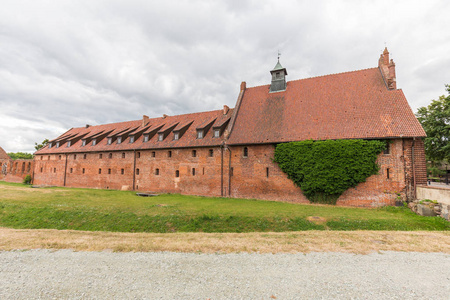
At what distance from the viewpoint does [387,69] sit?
715 inches

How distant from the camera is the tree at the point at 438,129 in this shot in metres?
24.1

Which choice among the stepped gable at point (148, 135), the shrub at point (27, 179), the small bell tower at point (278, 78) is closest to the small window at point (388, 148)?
the small bell tower at point (278, 78)

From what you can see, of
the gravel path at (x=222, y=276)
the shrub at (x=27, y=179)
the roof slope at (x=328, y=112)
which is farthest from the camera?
the shrub at (x=27, y=179)

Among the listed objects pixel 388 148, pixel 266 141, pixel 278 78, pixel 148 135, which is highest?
pixel 278 78

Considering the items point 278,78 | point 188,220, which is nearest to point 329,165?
point 188,220

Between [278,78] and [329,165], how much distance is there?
12100mm

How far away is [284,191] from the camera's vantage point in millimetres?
17875

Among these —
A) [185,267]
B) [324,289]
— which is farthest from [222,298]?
[324,289]

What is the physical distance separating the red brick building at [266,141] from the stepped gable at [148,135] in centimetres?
16

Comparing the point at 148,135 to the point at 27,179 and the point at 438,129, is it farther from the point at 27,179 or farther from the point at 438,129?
the point at 438,129

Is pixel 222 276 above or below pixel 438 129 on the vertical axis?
below

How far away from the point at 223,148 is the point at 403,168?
14.6m

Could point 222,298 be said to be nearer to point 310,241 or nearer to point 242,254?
point 242,254

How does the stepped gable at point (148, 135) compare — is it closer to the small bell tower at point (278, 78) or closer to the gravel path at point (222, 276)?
the small bell tower at point (278, 78)
